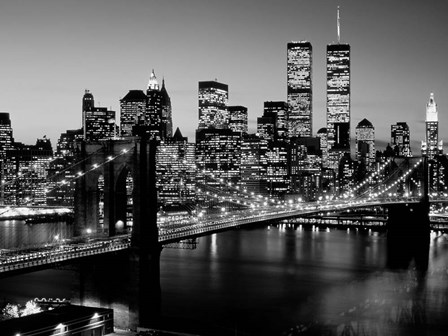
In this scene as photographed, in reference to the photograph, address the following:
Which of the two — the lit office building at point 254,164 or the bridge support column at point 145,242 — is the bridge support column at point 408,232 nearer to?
the bridge support column at point 145,242

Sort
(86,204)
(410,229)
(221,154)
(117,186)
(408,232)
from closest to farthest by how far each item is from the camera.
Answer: (86,204)
(117,186)
(408,232)
(410,229)
(221,154)

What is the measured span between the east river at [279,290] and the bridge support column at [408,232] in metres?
1.13

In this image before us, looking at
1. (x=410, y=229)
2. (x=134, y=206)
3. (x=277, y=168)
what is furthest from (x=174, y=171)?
(x=134, y=206)

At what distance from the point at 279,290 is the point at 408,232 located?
26.9 m

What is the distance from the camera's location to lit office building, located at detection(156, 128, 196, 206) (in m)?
79.6

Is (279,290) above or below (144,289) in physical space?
below

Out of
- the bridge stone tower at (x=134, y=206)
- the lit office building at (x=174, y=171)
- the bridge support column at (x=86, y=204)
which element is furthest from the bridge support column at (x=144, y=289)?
the lit office building at (x=174, y=171)

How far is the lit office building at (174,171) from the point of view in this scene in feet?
261

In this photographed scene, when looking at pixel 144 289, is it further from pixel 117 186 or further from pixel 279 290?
pixel 279 290

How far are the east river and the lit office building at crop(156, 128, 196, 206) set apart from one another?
3268 cm

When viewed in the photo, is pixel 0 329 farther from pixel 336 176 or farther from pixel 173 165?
pixel 336 176

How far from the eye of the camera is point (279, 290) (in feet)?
99.8

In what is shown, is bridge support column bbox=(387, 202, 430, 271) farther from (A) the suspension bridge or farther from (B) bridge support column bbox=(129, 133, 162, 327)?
(B) bridge support column bbox=(129, 133, 162, 327)

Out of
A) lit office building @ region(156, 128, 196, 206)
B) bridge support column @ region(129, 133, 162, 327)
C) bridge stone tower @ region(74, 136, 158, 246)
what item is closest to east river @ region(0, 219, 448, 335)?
bridge support column @ region(129, 133, 162, 327)
